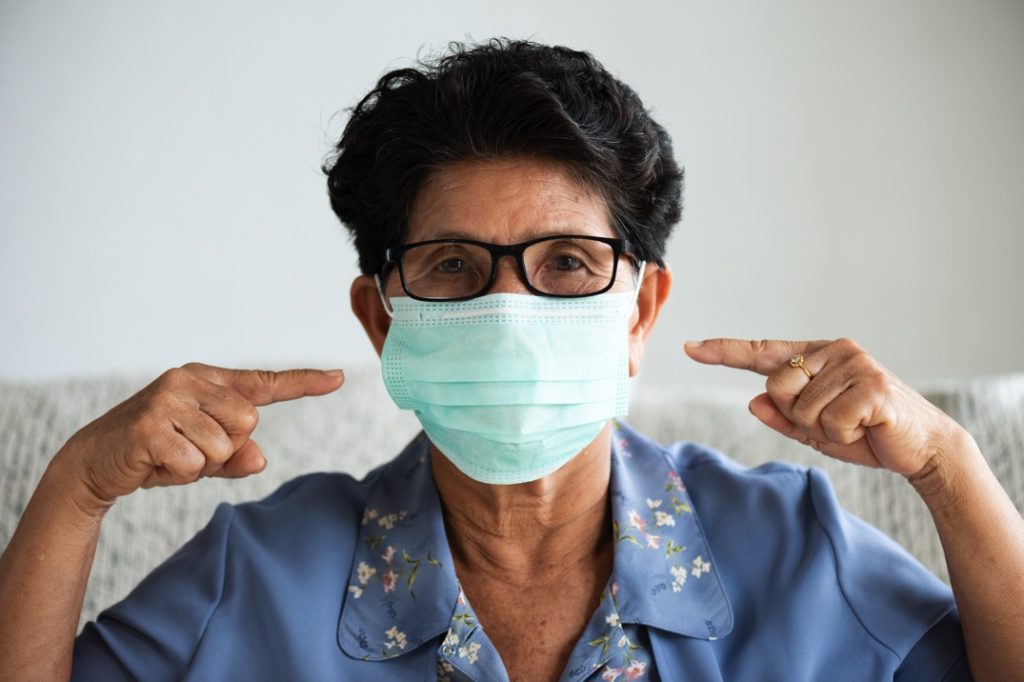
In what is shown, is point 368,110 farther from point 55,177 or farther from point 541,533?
point 55,177

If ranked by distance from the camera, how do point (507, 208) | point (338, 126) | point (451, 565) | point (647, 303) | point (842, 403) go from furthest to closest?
1. point (338, 126)
2. point (647, 303)
3. point (451, 565)
4. point (507, 208)
5. point (842, 403)

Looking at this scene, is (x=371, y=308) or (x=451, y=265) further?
(x=371, y=308)

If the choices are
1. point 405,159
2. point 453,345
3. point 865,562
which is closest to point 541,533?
point 453,345

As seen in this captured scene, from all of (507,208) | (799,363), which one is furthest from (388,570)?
(799,363)

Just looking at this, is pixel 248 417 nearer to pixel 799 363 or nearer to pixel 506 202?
pixel 506 202

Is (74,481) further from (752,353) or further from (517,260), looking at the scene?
(752,353)

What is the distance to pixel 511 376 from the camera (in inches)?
54.7

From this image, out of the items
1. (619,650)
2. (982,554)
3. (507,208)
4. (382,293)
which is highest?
(507,208)

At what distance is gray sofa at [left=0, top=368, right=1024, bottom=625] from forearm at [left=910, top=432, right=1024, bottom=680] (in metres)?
0.65

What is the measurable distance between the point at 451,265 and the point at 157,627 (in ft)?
2.27

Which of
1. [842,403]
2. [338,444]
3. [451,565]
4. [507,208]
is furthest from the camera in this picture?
[338,444]

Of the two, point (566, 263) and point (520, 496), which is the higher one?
point (566, 263)

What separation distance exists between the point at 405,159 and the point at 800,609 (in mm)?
893

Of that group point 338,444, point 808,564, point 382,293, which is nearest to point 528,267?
point 382,293
